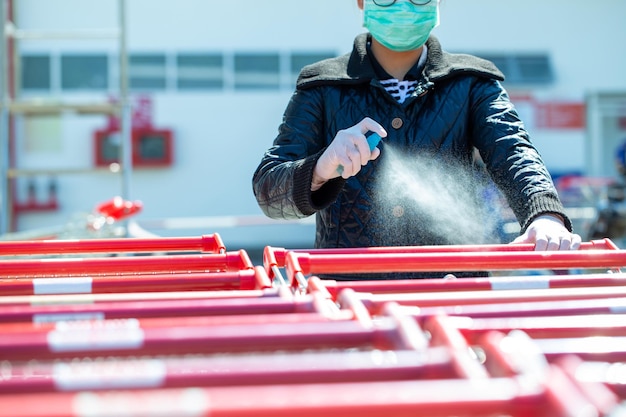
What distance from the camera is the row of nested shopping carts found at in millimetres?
807

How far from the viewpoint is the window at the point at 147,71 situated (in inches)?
581

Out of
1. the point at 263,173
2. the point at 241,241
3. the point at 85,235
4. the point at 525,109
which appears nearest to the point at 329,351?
the point at 263,173

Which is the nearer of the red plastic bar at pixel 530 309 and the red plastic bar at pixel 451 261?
the red plastic bar at pixel 530 309

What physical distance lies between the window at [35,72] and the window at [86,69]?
30 centimetres

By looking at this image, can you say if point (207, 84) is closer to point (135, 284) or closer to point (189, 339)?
point (135, 284)

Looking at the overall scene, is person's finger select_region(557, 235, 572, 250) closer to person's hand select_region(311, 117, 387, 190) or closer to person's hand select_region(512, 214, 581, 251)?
person's hand select_region(512, 214, 581, 251)

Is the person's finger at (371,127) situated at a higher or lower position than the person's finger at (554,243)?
higher

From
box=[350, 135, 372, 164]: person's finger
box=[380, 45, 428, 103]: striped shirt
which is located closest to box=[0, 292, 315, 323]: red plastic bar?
box=[350, 135, 372, 164]: person's finger

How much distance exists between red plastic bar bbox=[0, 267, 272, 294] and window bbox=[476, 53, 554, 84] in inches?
577

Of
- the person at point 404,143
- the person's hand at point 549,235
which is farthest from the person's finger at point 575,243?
the person at point 404,143

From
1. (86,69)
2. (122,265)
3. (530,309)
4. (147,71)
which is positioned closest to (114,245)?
(122,265)

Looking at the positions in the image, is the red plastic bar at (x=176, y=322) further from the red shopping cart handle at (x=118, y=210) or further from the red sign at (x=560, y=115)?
the red sign at (x=560, y=115)

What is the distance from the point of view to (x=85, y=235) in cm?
449

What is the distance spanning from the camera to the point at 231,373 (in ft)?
2.99
